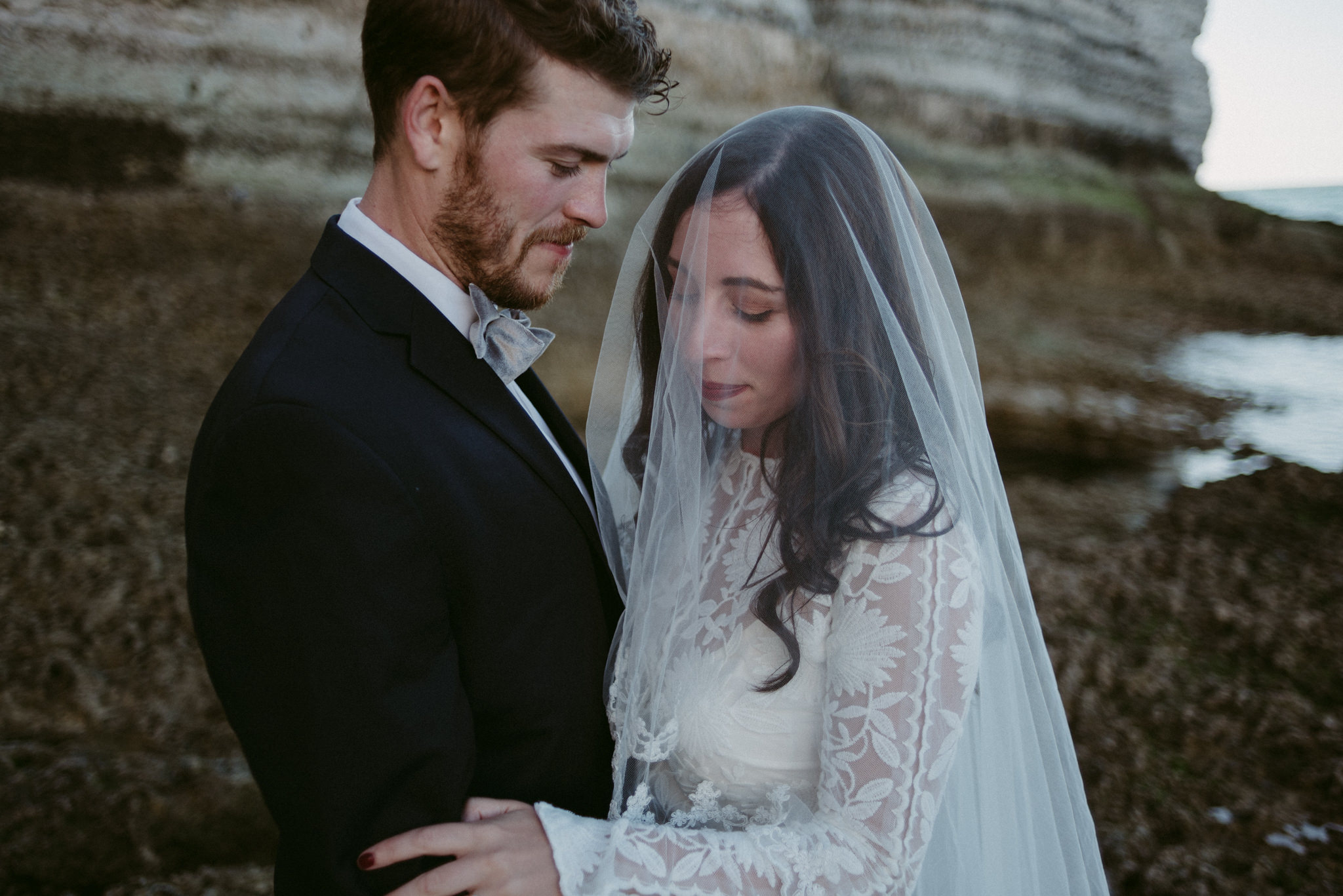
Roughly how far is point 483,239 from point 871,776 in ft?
3.40

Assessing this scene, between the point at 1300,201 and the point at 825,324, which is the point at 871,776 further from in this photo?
the point at 1300,201

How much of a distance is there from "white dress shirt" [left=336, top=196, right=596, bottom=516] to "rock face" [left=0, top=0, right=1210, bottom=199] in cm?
809

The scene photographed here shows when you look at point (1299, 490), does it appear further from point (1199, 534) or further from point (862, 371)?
point (862, 371)

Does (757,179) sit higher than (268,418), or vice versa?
(757,179)

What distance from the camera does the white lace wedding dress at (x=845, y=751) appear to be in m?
1.22

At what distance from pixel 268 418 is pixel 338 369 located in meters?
0.13

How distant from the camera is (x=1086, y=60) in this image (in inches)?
559

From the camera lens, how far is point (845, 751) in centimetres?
125

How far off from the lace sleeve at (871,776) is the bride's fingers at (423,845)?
0.45 ft

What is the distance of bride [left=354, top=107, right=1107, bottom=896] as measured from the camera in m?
1.24

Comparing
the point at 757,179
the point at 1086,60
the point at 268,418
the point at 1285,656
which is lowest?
the point at 1285,656

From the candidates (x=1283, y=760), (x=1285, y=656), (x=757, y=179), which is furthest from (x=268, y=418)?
(x=1285, y=656)

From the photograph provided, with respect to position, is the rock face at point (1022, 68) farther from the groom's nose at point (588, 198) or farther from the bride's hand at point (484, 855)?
the bride's hand at point (484, 855)

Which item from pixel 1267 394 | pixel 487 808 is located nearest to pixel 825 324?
pixel 487 808
